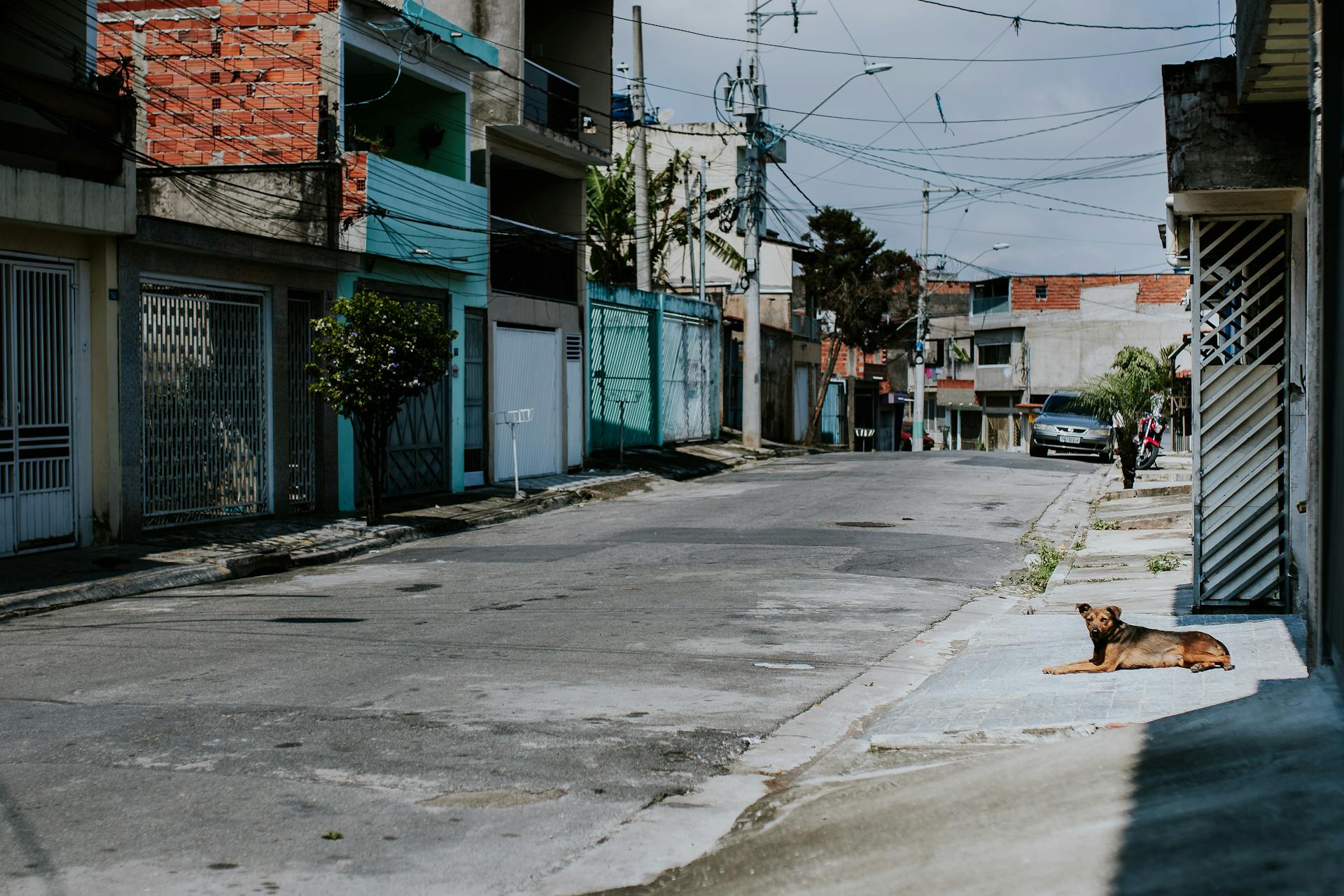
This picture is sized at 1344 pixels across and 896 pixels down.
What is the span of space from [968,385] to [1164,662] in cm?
6761

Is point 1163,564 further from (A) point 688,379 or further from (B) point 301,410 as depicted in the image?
(A) point 688,379

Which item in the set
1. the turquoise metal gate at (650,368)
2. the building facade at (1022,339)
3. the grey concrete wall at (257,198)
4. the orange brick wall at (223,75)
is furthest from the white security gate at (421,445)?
the building facade at (1022,339)

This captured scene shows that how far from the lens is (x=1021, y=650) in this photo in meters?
8.91

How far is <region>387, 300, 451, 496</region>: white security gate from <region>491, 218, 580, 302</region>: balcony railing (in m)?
2.24

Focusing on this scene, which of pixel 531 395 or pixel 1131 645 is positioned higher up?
pixel 531 395

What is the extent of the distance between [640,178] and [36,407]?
68.2 ft

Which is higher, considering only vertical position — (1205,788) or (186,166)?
(186,166)

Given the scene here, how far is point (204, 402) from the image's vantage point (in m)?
16.9

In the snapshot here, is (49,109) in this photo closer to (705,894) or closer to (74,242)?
(74,242)

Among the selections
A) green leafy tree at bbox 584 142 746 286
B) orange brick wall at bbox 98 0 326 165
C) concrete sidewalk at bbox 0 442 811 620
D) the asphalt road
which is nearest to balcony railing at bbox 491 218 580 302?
concrete sidewalk at bbox 0 442 811 620

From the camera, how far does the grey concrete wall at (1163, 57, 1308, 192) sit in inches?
351

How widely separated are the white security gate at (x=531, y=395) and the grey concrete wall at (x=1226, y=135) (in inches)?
660

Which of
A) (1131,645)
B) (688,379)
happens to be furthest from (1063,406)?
(1131,645)

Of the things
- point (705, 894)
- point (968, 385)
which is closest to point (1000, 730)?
point (705, 894)
